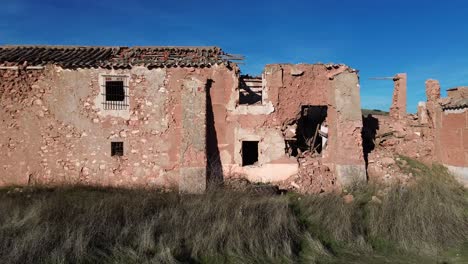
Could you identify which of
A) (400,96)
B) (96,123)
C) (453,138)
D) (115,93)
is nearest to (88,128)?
(96,123)

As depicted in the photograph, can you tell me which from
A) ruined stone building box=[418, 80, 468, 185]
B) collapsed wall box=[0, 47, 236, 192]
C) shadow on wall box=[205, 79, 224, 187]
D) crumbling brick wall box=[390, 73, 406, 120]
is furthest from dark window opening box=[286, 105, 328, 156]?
ruined stone building box=[418, 80, 468, 185]

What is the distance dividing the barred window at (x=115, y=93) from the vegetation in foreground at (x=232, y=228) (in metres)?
3.07

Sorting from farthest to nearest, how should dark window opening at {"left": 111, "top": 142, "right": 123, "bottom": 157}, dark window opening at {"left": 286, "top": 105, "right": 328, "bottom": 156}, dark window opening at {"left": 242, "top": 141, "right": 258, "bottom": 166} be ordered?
dark window opening at {"left": 242, "top": 141, "right": 258, "bottom": 166}
dark window opening at {"left": 286, "top": 105, "right": 328, "bottom": 156}
dark window opening at {"left": 111, "top": 142, "right": 123, "bottom": 157}

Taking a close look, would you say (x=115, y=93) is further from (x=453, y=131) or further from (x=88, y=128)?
(x=453, y=131)

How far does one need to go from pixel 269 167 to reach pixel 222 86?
3091 millimetres

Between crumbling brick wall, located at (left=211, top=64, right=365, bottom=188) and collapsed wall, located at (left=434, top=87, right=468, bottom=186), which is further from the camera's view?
collapsed wall, located at (left=434, top=87, right=468, bottom=186)

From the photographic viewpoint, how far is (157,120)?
12.8 meters

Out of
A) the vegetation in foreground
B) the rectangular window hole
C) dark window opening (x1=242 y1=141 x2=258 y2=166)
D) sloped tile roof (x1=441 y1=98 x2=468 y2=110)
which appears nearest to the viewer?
the vegetation in foreground

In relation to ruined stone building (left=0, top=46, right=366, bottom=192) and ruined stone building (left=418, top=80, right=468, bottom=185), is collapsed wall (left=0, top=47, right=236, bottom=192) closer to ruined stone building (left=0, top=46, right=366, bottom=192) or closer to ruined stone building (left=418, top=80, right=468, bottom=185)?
ruined stone building (left=0, top=46, right=366, bottom=192)

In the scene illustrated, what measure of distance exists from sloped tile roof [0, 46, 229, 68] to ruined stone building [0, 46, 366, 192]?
6 centimetres

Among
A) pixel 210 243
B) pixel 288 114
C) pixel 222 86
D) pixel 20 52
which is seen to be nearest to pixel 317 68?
pixel 288 114

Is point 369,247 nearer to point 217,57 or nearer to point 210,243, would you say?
point 210,243

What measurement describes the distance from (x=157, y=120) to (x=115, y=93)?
1741 mm

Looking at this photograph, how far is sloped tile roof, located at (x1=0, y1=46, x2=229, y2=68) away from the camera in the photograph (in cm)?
1278
